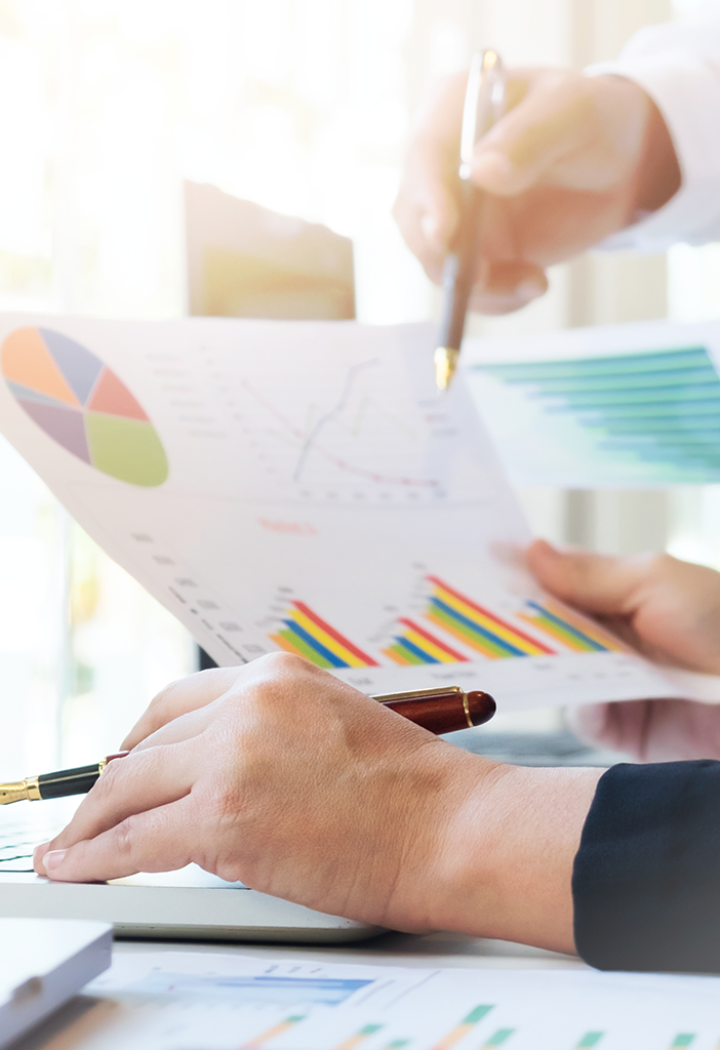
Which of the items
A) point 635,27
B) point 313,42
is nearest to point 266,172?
point 313,42

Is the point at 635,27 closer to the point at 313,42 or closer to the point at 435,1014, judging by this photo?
the point at 313,42

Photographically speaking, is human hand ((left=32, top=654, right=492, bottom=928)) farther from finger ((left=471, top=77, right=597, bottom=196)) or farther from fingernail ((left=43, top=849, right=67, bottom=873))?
finger ((left=471, top=77, right=597, bottom=196))

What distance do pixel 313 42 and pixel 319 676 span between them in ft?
3.62

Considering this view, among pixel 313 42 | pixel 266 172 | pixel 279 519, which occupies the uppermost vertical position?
pixel 313 42

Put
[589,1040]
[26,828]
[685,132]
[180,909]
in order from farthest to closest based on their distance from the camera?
1. [685,132]
2. [26,828]
3. [180,909]
4. [589,1040]

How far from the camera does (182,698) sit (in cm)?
38

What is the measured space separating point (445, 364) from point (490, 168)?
13 centimetres

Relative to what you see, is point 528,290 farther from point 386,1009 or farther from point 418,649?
point 386,1009

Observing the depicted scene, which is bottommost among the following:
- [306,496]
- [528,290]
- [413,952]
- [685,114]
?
[413,952]

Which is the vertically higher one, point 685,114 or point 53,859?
point 685,114

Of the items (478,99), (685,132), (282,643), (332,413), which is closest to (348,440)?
(332,413)

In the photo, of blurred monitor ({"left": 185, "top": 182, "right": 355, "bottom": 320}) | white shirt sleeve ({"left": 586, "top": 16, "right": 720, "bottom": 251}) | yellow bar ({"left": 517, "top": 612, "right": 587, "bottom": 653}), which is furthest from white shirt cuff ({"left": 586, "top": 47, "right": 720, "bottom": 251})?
yellow bar ({"left": 517, "top": 612, "right": 587, "bottom": 653})

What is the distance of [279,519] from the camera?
0.54 metres

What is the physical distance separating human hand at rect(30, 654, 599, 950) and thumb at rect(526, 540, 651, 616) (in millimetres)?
250
